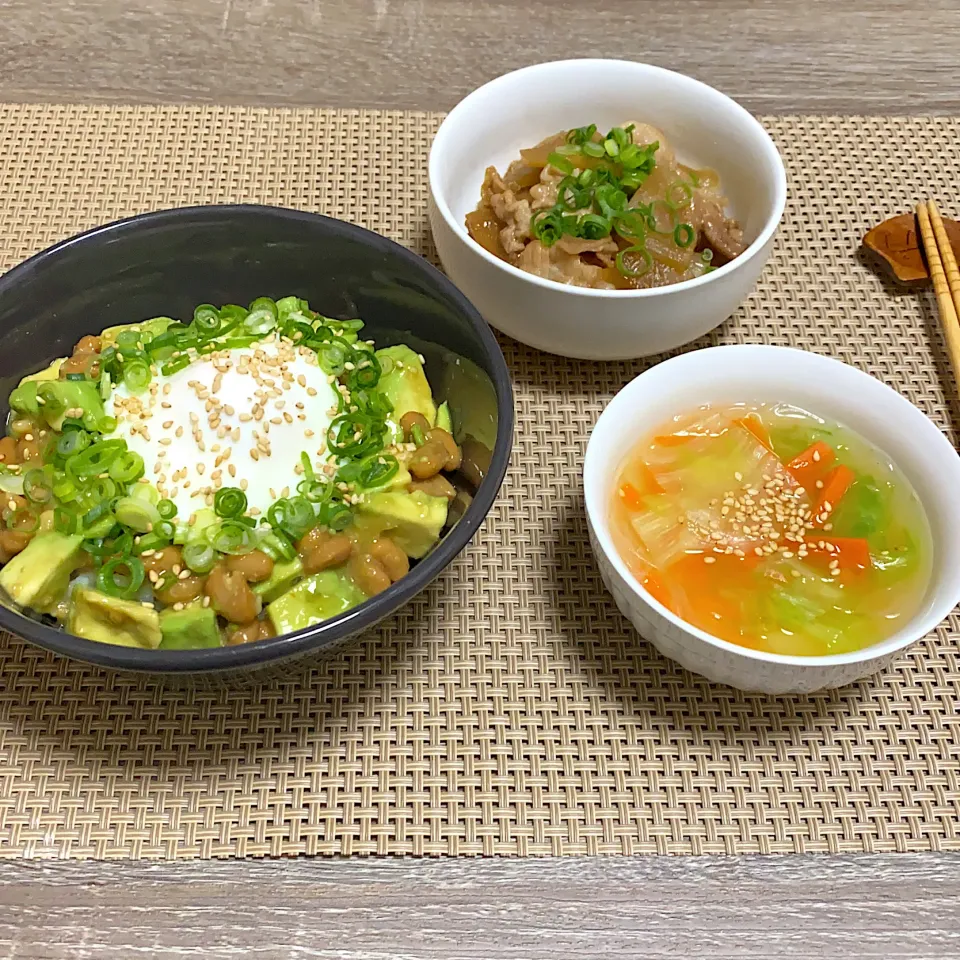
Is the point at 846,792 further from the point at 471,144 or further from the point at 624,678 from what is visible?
the point at 471,144

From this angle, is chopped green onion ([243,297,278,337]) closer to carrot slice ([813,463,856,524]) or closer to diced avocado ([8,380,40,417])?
diced avocado ([8,380,40,417])

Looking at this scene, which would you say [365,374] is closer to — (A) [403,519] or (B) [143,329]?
(A) [403,519]

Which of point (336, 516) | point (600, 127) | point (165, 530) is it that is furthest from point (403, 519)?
point (600, 127)

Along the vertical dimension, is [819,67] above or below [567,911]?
above

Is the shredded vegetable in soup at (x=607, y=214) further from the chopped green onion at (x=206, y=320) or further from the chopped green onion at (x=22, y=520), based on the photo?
the chopped green onion at (x=22, y=520)

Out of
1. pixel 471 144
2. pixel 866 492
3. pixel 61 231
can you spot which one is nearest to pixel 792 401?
pixel 866 492

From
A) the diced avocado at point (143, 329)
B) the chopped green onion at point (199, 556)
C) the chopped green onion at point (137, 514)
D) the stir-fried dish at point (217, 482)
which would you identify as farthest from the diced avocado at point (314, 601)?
the diced avocado at point (143, 329)
